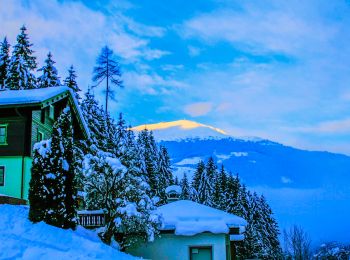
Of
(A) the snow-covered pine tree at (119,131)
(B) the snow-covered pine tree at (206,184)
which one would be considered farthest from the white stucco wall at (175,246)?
(B) the snow-covered pine tree at (206,184)

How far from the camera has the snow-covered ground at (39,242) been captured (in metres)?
13.3

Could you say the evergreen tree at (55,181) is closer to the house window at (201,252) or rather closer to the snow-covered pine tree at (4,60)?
the house window at (201,252)

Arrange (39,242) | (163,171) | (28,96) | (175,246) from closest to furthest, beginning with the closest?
(39,242)
(175,246)
(28,96)
(163,171)

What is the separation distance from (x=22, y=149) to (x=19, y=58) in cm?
3001

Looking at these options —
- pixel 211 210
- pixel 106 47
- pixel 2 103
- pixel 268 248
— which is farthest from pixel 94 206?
pixel 268 248

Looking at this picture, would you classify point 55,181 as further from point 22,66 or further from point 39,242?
point 22,66

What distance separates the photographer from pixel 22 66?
52.2 metres

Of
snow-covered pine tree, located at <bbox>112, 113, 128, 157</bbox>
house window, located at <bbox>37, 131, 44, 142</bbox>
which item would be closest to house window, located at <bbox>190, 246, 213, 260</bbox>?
house window, located at <bbox>37, 131, 44, 142</bbox>

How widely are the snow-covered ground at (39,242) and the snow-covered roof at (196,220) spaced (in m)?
5.55

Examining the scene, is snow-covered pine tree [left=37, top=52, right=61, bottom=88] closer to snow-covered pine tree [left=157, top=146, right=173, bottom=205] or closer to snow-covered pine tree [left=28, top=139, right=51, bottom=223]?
snow-covered pine tree [left=157, top=146, right=173, bottom=205]

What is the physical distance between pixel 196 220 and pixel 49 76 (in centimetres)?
3258

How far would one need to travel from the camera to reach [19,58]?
52.8 meters

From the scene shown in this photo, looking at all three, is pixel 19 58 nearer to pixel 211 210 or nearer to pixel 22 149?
pixel 22 149

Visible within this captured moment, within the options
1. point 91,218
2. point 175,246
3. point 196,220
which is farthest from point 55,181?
point 196,220
